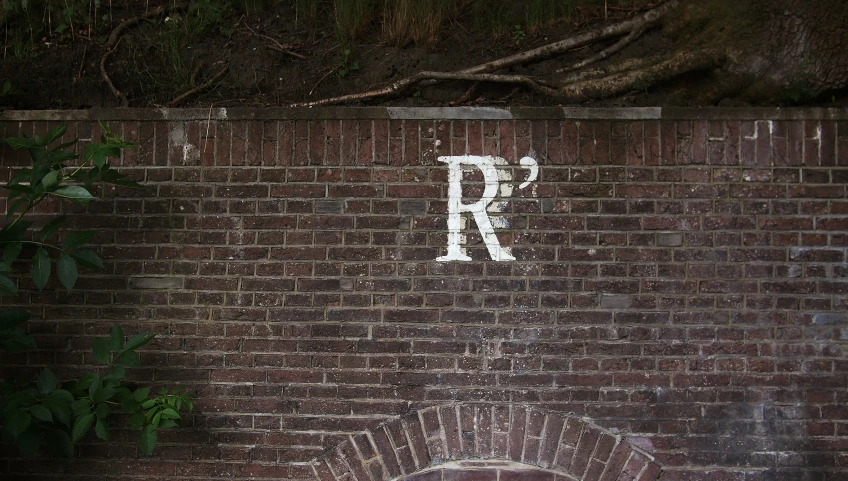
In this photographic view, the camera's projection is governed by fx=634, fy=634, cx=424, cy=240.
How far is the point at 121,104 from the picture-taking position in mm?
3848

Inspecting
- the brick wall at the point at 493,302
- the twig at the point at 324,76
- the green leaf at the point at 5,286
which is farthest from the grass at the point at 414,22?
the green leaf at the point at 5,286

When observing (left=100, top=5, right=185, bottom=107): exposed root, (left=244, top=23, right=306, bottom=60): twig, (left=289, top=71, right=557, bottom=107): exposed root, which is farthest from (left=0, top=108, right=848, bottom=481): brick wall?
(left=100, top=5, right=185, bottom=107): exposed root

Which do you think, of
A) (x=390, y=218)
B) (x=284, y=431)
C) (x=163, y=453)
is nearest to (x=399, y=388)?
(x=284, y=431)

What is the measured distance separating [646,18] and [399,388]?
8.68ft

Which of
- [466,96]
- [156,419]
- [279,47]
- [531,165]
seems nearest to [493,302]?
[531,165]

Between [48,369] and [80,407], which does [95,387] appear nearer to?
[80,407]

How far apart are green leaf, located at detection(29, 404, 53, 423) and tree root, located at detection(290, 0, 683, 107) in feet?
6.79

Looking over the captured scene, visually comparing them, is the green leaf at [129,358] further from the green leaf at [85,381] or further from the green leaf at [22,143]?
the green leaf at [22,143]

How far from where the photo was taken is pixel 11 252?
3.28 metres

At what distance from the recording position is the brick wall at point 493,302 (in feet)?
11.2

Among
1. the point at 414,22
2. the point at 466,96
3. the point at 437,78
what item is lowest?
the point at 466,96

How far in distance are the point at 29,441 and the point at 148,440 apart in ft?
2.04

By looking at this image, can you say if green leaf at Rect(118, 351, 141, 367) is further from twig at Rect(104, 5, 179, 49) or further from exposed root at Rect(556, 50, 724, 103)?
exposed root at Rect(556, 50, 724, 103)

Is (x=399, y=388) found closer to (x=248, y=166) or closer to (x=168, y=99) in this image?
(x=248, y=166)
